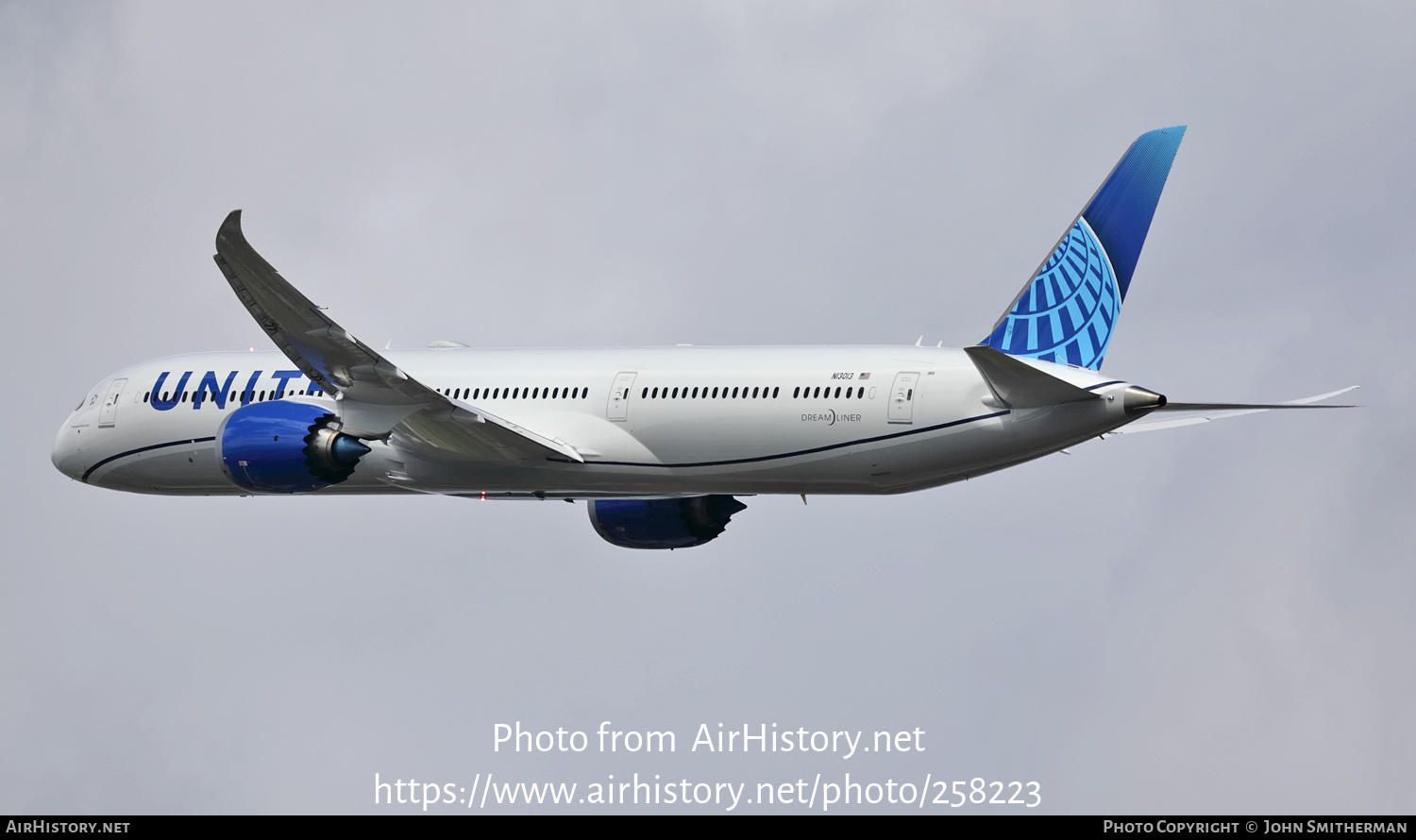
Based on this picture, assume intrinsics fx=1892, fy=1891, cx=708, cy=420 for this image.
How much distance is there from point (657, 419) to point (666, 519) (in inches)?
211

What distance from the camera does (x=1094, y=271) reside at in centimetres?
3191

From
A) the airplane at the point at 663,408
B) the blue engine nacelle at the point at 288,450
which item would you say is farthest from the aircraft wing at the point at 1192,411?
the blue engine nacelle at the point at 288,450

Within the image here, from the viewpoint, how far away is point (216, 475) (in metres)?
36.8

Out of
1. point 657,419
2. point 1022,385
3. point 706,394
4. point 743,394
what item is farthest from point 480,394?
point 1022,385

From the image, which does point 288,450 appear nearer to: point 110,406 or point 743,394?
point 110,406

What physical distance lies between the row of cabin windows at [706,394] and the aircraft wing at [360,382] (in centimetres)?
180

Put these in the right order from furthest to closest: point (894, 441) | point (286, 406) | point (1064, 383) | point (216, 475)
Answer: point (216, 475), point (286, 406), point (894, 441), point (1064, 383)

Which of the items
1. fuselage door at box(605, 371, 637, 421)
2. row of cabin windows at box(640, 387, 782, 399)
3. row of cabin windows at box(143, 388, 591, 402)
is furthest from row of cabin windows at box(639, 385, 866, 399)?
row of cabin windows at box(143, 388, 591, 402)

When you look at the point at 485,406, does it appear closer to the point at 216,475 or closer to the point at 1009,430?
the point at 216,475

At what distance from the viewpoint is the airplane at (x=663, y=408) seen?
30.3m

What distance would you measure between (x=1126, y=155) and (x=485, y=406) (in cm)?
1243

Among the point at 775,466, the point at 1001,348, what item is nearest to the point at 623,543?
the point at 775,466

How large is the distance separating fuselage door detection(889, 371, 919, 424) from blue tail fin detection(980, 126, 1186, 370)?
1.76 meters

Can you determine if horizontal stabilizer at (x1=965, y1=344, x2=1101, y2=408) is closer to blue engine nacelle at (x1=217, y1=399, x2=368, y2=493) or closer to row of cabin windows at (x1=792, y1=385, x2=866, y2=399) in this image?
row of cabin windows at (x1=792, y1=385, x2=866, y2=399)
